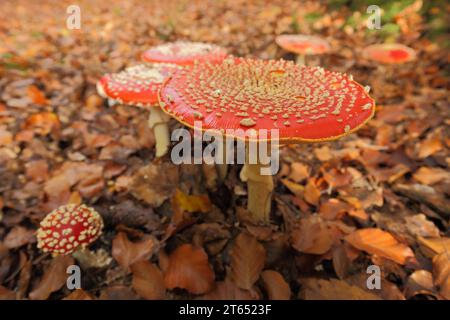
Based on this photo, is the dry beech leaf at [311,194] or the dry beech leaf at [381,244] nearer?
the dry beech leaf at [381,244]

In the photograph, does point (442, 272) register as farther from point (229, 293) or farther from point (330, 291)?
point (229, 293)

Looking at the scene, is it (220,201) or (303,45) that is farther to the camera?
(303,45)

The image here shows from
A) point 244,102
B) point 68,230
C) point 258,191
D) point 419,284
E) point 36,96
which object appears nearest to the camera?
point 244,102

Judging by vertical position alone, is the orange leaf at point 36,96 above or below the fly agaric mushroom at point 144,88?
below

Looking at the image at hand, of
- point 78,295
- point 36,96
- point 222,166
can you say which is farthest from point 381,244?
point 36,96

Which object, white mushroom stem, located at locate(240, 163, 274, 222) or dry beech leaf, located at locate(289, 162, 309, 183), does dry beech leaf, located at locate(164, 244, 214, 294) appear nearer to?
white mushroom stem, located at locate(240, 163, 274, 222)

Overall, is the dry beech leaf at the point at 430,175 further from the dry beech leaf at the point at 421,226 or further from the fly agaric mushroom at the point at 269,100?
the fly agaric mushroom at the point at 269,100

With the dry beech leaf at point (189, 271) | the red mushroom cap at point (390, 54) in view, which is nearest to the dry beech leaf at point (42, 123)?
the dry beech leaf at point (189, 271)
